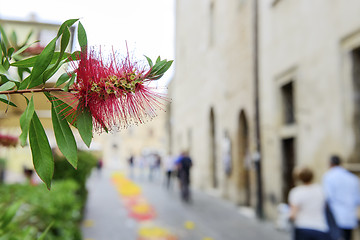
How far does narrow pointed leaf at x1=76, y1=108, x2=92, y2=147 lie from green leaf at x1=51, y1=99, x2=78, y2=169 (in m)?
0.03

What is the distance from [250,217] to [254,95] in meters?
3.44

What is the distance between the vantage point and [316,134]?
7.19 meters

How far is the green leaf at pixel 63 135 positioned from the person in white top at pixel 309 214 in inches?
167

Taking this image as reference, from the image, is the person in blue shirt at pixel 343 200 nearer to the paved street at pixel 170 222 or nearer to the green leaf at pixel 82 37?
the paved street at pixel 170 222

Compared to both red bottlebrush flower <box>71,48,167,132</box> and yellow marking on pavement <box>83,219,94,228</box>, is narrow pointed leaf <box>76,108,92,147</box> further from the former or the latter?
yellow marking on pavement <box>83,219,94,228</box>

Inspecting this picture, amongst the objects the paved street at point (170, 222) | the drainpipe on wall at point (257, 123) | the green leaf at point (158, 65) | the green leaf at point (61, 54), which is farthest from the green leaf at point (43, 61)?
the drainpipe on wall at point (257, 123)

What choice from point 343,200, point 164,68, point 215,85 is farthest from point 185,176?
point 164,68

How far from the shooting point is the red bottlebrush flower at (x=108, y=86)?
2.70 feet

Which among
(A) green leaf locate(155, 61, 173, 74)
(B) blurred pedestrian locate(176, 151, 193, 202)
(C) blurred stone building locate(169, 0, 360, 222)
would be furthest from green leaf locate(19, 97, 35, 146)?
(B) blurred pedestrian locate(176, 151, 193, 202)

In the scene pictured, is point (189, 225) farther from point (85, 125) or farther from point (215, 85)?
point (85, 125)

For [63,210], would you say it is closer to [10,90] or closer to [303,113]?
[10,90]

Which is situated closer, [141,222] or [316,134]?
[316,134]

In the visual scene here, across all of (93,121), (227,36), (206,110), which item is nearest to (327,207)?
(93,121)

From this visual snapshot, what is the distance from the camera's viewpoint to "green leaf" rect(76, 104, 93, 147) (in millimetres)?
835
